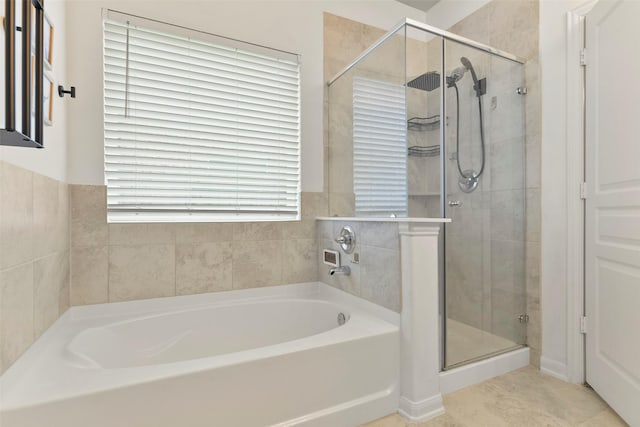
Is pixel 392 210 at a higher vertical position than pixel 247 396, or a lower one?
higher

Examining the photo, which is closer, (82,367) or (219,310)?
(82,367)

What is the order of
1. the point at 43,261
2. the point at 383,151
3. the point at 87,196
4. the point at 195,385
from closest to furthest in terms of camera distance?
the point at 195,385, the point at 43,261, the point at 87,196, the point at 383,151

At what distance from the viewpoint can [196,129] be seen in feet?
6.84

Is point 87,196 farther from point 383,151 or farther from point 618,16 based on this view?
point 618,16

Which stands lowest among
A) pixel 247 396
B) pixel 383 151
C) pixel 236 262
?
pixel 247 396

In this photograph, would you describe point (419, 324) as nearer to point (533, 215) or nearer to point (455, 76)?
point (533, 215)

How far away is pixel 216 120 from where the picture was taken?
2137 mm

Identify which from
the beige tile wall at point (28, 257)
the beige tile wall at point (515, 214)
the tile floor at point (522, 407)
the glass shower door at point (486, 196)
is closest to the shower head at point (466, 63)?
the glass shower door at point (486, 196)

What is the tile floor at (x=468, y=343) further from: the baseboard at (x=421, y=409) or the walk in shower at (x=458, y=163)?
the baseboard at (x=421, y=409)

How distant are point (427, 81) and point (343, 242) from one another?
110cm

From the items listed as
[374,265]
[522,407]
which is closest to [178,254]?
[374,265]

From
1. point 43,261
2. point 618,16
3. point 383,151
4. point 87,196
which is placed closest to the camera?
point 43,261

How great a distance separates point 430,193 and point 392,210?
250mm

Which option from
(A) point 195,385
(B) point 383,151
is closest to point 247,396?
(A) point 195,385
